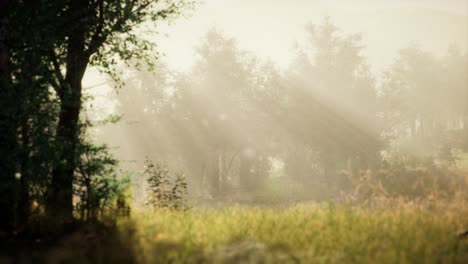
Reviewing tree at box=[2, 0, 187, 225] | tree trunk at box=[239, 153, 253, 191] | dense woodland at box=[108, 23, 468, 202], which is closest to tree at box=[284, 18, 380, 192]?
dense woodland at box=[108, 23, 468, 202]

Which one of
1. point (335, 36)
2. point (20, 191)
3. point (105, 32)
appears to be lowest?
point (20, 191)

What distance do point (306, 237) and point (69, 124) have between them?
256 inches

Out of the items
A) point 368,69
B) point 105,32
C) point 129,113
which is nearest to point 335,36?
point 368,69

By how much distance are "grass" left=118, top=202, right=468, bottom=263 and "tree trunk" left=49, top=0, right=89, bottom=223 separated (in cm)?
174

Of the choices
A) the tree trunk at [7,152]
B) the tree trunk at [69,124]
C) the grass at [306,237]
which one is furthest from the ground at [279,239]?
the tree trunk at [7,152]

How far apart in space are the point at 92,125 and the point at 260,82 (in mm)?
31948

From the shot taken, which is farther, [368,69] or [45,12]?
[368,69]

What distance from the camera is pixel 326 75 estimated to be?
4275 centimetres

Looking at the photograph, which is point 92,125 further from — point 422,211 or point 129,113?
point 129,113

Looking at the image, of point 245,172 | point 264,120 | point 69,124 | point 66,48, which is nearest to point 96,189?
point 69,124

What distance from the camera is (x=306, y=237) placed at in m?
5.80

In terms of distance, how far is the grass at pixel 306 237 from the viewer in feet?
16.0

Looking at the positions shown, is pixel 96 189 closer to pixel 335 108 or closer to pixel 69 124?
pixel 69 124

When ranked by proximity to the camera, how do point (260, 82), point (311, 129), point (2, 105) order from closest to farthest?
point (2, 105)
point (311, 129)
point (260, 82)
